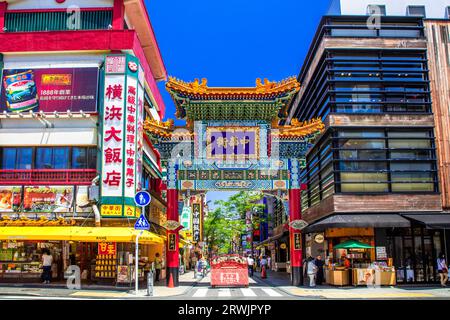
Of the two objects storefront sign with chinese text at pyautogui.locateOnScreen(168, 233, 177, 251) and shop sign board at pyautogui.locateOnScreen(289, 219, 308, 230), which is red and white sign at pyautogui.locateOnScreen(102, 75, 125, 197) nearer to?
storefront sign with chinese text at pyautogui.locateOnScreen(168, 233, 177, 251)

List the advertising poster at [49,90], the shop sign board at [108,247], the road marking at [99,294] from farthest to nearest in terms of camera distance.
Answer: the advertising poster at [49,90]
the shop sign board at [108,247]
the road marking at [99,294]

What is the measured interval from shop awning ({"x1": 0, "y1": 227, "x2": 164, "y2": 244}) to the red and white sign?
2235 mm

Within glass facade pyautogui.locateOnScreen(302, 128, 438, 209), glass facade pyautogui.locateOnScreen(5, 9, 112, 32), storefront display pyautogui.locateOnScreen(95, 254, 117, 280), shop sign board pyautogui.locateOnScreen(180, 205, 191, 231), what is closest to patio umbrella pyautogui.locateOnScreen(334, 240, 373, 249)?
glass facade pyautogui.locateOnScreen(302, 128, 438, 209)

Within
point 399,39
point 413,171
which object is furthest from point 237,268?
point 399,39

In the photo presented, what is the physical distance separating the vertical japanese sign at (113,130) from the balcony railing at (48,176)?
118cm

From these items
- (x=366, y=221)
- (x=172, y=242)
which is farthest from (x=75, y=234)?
(x=366, y=221)

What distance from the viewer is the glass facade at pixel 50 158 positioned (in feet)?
80.5

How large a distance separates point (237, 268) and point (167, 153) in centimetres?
747

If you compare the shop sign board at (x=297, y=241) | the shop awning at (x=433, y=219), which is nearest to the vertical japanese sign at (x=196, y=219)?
the shop sign board at (x=297, y=241)

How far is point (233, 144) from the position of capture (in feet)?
82.1

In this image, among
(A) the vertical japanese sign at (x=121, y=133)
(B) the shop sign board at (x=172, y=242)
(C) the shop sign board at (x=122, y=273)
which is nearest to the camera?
(C) the shop sign board at (x=122, y=273)

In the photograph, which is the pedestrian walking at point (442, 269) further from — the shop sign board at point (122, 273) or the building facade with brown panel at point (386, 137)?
the shop sign board at point (122, 273)
